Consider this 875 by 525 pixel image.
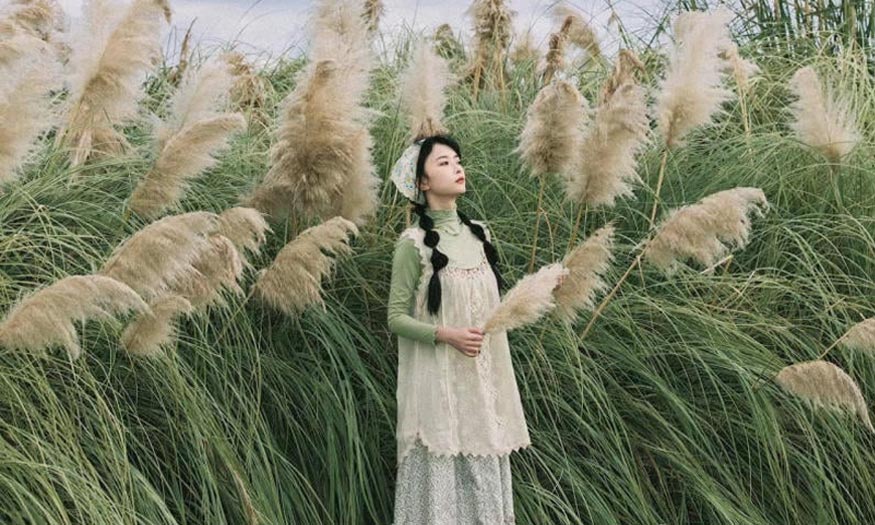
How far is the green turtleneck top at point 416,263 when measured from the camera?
388cm

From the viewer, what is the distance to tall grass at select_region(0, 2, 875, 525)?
3.84 metres

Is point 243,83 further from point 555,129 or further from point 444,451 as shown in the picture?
point 444,451

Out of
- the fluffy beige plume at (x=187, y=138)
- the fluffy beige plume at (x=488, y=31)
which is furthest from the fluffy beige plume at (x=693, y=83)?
the fluffy beige plume at (x=488, y=31)

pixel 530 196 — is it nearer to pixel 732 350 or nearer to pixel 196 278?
pixel 732 350

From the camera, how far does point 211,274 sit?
3.68 meters

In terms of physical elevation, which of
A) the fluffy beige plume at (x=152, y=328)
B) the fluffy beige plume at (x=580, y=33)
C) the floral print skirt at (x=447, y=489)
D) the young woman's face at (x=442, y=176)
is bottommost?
the floral print skirt at (x=447, y=489)

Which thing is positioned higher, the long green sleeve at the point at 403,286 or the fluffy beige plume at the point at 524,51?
the fluffy beige plume at the point at 524,51

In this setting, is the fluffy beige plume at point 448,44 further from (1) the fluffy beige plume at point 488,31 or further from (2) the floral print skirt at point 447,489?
(2) the floral print skirt at point 447,489

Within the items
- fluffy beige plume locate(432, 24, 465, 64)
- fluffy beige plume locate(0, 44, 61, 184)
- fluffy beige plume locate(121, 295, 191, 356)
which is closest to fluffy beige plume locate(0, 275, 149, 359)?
fluffy beige plume locate(121, 295, 191, 356)

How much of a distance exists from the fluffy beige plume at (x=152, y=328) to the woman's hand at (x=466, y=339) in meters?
0.74

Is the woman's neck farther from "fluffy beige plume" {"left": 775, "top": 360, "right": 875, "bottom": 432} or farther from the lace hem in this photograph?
"fluffy beige plume" {"left": 775, "top": 360, "right": 875, "bottom": 432}

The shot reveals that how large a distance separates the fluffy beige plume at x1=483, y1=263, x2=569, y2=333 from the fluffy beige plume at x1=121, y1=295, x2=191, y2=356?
81 cm

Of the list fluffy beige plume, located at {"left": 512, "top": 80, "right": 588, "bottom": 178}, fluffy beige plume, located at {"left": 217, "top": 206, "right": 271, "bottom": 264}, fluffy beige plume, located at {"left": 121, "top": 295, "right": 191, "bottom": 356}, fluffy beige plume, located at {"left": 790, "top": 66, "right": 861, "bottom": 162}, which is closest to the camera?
fluffy beige plume, located at {"left": 121, "top": 295, "right": 191, "bottom": 356}

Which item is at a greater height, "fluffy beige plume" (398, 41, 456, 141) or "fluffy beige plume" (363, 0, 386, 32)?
"fluffy beige plume" (363, 0, 386, 32)
